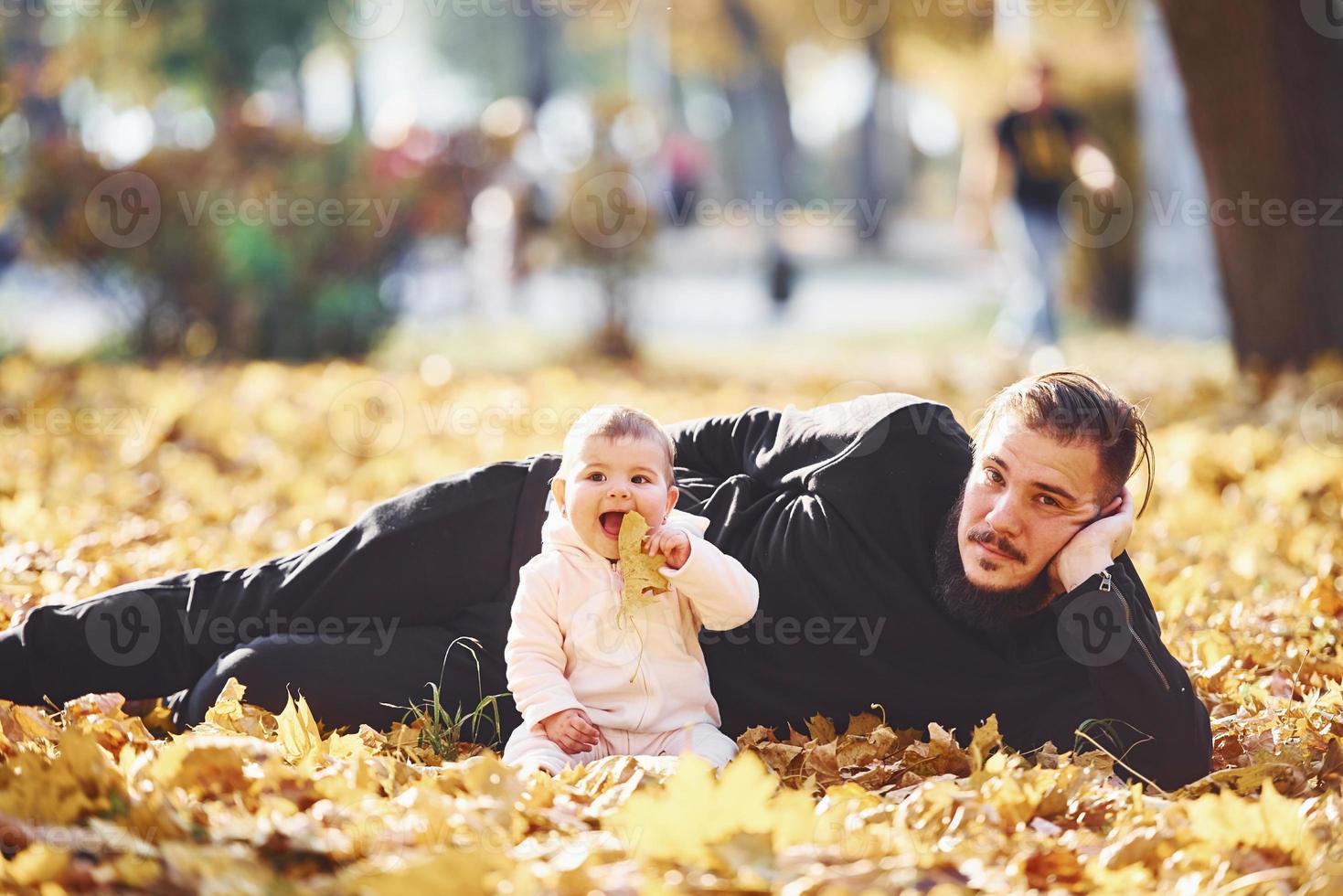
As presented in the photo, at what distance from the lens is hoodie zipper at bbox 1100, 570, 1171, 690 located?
288cm

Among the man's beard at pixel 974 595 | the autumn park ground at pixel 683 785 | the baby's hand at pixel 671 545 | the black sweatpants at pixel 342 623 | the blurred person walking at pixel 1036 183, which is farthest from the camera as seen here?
the blurred person walking at pixel 1036 183

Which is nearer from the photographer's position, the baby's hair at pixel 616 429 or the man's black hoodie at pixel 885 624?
the baby's hair at pixel 616 429

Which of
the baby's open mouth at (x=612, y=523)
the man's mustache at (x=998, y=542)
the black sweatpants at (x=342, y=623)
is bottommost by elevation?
the black sweatpants at (x=342, y=623)

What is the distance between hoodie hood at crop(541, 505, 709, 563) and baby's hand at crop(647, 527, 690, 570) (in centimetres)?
6

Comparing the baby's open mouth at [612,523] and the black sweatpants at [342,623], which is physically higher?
the baby's open mouth at [612,523]

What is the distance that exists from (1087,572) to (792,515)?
2.14 feet

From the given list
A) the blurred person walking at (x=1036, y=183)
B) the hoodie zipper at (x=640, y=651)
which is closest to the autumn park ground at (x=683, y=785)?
the hoodie zipper at (x=640, y=651)

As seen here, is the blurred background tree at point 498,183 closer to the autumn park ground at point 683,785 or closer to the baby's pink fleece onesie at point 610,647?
the autumn park ground at point 683,785

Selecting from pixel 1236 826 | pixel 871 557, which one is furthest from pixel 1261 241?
pixel 1236 826

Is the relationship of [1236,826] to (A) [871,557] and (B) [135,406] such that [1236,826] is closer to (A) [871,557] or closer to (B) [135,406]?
(A) [871,557]

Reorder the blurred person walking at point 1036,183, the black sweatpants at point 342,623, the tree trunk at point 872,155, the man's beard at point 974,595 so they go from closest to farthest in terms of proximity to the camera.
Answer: the man's beard at point 974,595 < the black sweatpants at point 342,623 < the blurred person walking at point 1036,183 < the tree trunk at point 872,155

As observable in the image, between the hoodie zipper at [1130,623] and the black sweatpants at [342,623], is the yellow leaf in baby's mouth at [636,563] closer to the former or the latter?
the black sweatpants at [342,623]

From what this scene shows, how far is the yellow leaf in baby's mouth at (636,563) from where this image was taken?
9.40ft

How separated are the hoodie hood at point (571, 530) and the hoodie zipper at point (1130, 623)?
79 centimetres
